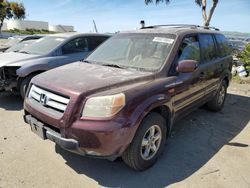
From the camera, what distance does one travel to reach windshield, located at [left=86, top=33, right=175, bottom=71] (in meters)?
3.66

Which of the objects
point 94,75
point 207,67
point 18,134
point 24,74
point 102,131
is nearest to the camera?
point 102,131

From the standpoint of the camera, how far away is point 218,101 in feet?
18.4

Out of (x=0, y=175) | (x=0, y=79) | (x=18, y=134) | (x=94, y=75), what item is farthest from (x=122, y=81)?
(x=0, y=79)

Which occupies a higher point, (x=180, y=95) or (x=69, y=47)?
(x=69, y=47)

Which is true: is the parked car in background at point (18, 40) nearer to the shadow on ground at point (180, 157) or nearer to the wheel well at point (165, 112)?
the shadow on ground at point (180, 157)

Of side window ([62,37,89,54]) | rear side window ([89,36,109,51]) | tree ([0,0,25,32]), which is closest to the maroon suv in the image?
side window ([62,37,89,54])

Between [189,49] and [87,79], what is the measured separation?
187 cm

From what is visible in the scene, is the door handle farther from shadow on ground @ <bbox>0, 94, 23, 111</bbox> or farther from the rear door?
shadow on ground @ <bbox>0, 94, 23, 111</bbox>

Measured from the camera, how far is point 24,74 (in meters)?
5.41

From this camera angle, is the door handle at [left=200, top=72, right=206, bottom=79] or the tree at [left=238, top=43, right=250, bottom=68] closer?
the door handle at [left=200, top=72, right=206, bottom=79]

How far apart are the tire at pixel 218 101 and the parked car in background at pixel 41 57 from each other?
3.52 m

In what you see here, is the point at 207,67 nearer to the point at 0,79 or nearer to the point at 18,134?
the point at 18,134

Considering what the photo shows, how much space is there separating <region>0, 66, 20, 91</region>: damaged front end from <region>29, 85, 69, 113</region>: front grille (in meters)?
2.44

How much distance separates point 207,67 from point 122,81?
7.07 ft
